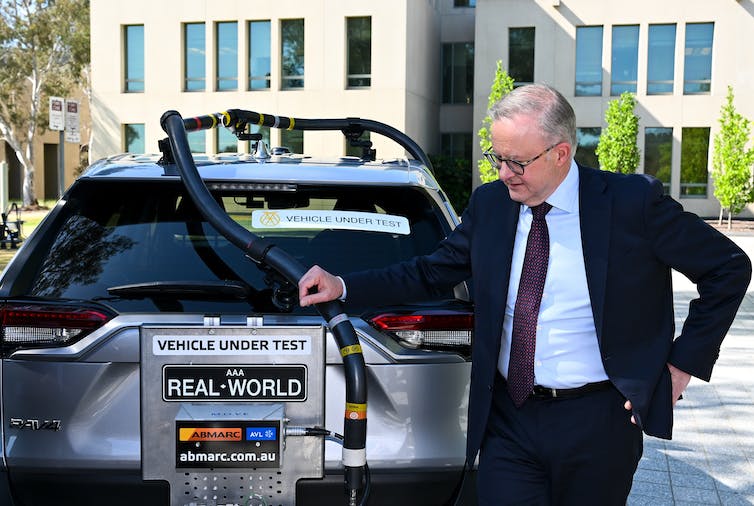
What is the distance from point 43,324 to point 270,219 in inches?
31.0

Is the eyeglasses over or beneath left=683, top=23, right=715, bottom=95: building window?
beneath

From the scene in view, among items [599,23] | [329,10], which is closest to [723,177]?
[599,23]

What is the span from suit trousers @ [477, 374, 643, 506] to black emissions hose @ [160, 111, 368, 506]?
0.45m

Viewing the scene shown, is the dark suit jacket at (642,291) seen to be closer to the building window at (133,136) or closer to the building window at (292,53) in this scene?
the building window at (292,53)

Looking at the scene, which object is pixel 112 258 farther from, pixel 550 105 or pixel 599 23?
pixel 599 23

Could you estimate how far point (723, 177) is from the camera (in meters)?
32.3

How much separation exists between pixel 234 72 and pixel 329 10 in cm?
488

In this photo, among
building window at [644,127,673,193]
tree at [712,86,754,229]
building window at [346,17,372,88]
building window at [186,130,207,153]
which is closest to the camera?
tree at [712,86,754,229]

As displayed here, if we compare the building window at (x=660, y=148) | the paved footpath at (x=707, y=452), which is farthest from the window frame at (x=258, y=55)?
the paved footpath at (x=707, y=452)

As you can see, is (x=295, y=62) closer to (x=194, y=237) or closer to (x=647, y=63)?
(x=647, y=63)

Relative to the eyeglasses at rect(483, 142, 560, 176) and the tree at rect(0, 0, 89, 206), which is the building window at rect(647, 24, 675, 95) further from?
the eyeglasses at rect(483, 142, 560, 176)

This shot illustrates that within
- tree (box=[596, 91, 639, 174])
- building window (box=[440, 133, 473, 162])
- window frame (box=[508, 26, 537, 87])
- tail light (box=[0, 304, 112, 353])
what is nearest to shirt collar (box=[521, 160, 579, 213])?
tail light (box=[0, 304, 112, 353])

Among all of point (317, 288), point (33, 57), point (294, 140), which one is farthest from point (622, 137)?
point (317, 288)

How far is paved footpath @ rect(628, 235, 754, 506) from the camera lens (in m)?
4.84
